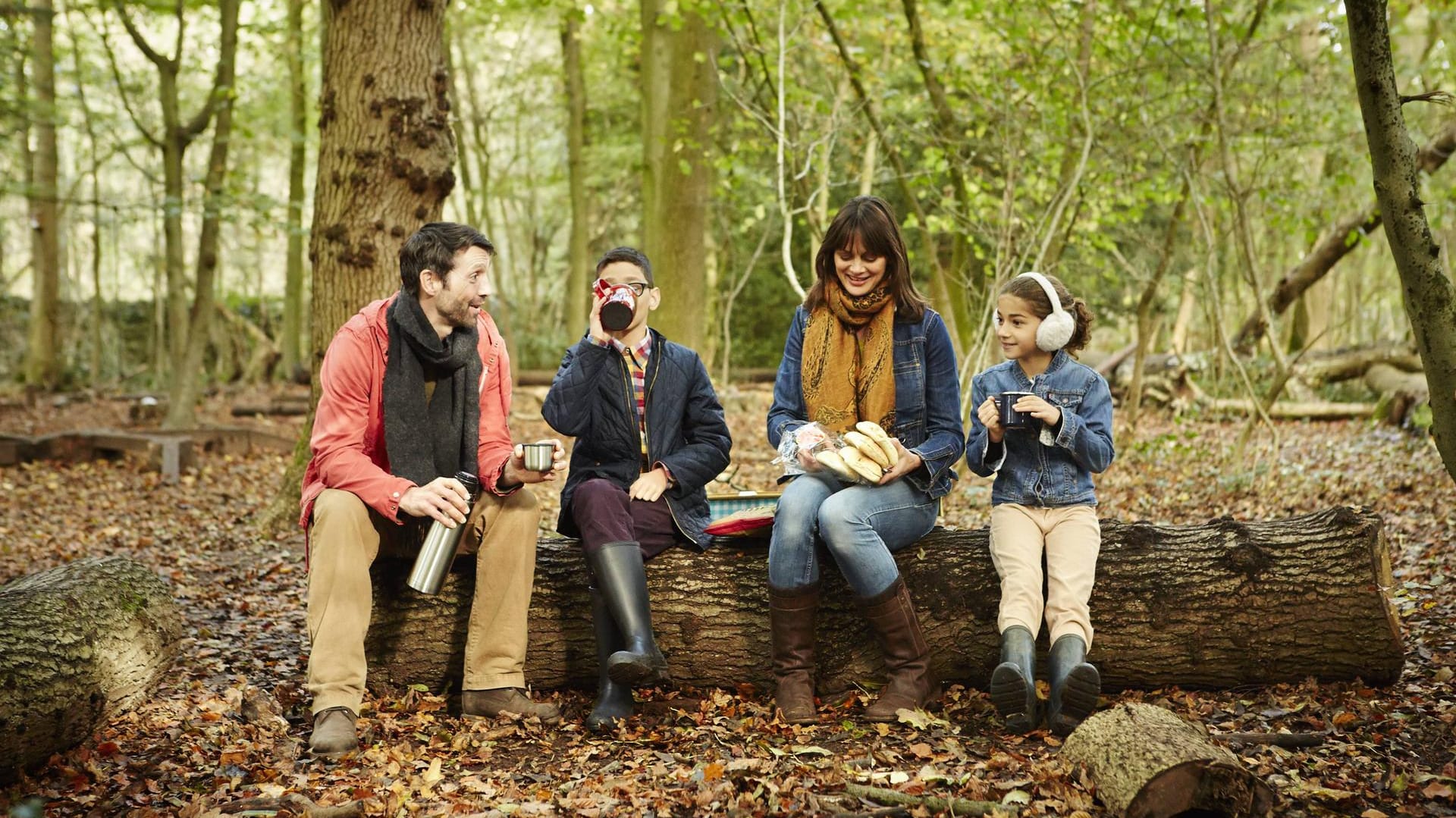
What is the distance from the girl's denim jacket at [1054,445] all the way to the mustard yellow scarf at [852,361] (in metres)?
0.35

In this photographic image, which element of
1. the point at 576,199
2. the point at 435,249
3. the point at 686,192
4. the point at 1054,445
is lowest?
the point at 1054,445

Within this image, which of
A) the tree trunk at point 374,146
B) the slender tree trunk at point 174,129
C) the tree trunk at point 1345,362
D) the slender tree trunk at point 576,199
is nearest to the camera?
the tree trunk at point 374,146

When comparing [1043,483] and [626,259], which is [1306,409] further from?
[626,259]

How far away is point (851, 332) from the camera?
4027 mm

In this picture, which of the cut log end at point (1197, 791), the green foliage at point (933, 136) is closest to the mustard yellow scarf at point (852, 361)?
the cut log end at point (1197, 791)

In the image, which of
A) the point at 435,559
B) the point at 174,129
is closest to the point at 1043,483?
the point at 435,559

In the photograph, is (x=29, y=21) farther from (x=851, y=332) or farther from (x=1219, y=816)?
(x=1219, y=816)

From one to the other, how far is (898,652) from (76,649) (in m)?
2.57

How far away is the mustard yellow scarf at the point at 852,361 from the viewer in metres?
3.97

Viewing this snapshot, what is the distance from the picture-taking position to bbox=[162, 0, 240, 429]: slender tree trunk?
34.3 ft

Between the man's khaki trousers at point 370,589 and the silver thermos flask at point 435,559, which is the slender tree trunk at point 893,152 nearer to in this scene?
the man's khaki trousers at point 370,589

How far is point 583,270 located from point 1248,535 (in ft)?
41.0

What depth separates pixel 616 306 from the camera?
383cm

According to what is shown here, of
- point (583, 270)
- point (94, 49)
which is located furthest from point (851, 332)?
point (94, 49)
